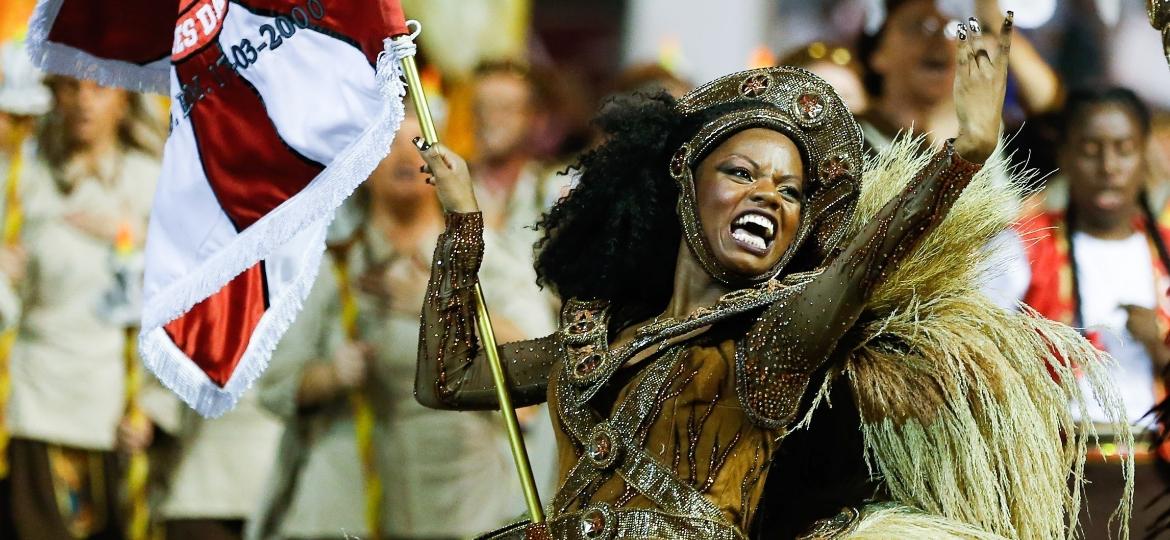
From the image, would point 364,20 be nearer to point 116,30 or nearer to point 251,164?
point 251,164

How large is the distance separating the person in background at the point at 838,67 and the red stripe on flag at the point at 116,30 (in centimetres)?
206

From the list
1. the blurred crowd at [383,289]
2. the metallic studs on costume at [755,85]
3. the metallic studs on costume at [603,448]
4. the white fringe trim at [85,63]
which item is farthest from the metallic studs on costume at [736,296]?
the white fringe trim at [85,63]

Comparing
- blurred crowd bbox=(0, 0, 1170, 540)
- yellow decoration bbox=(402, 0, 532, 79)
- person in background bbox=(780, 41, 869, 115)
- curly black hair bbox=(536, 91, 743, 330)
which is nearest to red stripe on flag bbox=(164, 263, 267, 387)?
curly black hair bbox=(536, 91, 743, 330)

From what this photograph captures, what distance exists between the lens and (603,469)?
12.1 feet

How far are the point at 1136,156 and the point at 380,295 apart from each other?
276 centimetres

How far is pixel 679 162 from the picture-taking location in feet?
13.0

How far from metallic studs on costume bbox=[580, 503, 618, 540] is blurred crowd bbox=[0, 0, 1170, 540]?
139cm

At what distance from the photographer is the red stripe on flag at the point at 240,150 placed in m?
4.32

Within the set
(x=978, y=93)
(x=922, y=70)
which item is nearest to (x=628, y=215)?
(x=978, y=93)

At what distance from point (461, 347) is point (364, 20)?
0.77m

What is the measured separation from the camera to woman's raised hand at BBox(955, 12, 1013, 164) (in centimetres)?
329

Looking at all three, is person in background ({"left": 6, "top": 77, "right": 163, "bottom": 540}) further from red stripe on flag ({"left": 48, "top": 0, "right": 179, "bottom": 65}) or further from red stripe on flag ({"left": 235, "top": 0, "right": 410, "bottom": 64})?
red stripe on flag ({"left": 235, "top": 0, "right": 410, "bottom": 64})

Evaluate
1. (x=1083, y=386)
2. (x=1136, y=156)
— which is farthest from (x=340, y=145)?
(x=1136, y=156)

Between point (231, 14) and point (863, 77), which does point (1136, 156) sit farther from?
point (231, 14)
